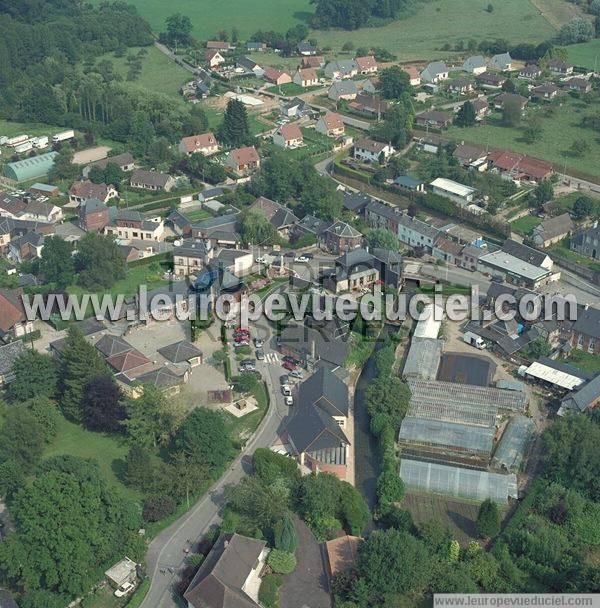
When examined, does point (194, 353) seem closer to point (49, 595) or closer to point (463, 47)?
point (49, 595)

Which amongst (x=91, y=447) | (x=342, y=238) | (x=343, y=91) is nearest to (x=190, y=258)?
(x=342, y=238)

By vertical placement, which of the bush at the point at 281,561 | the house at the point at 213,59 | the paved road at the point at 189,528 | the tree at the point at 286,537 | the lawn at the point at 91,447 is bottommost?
the lawn at the point at 91,447

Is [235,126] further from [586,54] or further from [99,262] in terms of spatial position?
[586,54]

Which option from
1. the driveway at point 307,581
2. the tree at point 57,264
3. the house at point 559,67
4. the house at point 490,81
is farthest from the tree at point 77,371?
the house at point 559,67

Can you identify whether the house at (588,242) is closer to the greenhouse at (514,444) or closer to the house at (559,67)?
the greenhouse at (514,444)

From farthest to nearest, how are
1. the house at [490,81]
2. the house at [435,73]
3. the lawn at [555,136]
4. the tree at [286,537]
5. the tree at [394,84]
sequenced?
1. the house at [435,73]
2. the house at [490,81]
3. the tree at [394,84]
4. the lawn at [555,136]
5. the tree at [286,537]

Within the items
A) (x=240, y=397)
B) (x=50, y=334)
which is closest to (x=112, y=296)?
(x=50, y=334)

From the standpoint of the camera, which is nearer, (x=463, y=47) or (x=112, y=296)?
(x=112, y=296)
